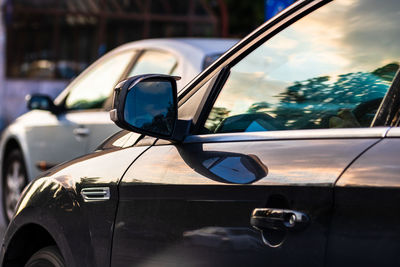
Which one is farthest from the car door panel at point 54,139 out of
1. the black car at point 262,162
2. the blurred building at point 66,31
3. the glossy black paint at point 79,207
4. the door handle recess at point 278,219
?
the blurred building at point 66,31

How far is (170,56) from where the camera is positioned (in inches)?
268

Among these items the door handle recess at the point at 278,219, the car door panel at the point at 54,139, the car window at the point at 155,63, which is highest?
the door handle recess at the point at 278,219

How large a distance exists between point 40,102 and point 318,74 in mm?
4837

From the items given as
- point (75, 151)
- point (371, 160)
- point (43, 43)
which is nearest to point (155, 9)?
point (43, 43)

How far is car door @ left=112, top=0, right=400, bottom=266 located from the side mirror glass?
86mm

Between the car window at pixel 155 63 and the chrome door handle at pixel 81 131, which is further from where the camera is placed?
the chrome door handle at pixel 81 131

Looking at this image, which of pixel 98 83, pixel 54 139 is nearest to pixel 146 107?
pixel 98 83

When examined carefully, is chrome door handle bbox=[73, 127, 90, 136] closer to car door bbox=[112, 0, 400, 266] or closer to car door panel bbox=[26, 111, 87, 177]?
car door panel bbox=[26, 111, 87, 177]

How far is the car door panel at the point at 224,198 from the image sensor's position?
7.95 ft

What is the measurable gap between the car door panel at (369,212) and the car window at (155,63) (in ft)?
14.5

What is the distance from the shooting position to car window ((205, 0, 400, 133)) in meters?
2.67

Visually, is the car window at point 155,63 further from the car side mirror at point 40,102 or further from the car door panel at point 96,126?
the car side mirror at point 40,102

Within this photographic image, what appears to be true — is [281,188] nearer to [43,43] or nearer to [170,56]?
[170,56]

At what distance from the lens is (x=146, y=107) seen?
10.2 ft
